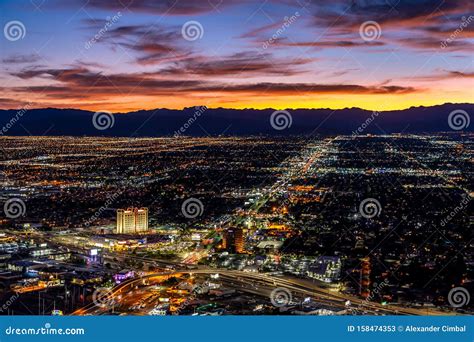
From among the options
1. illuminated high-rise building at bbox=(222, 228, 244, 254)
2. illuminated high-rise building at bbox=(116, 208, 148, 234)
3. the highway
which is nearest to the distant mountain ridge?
illuminated high-rise building at bbox=(116, 208, 148, 234)

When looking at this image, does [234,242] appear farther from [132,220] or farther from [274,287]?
[132,220]

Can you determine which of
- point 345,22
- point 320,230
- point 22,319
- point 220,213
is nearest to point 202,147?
point 220,213

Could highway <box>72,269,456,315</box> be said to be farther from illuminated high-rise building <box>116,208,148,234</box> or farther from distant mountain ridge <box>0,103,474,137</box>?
distant mountain ridge <box>0,103,474,137</box>

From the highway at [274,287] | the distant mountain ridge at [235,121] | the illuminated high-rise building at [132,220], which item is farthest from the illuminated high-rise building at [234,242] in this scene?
→ the distant mountain ridge at [235,121]

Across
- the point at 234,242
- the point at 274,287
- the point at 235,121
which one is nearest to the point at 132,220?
the point at 234,242

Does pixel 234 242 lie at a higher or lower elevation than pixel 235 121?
lower

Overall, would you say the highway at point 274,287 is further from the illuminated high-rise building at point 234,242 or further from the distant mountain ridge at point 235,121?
the distant mountain ridge at point 235,121
